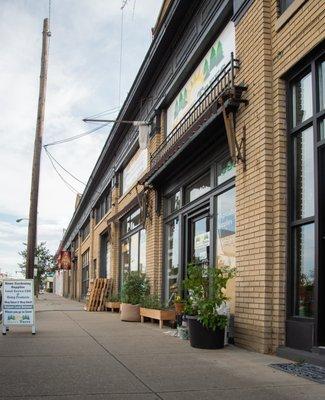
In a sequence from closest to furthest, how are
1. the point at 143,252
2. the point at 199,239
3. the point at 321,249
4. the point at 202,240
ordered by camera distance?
the point at 321,249 < the point at 202,240 < the point at 199,239 < the point at 143,252

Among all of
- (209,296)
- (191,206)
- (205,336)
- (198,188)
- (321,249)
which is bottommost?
(205,336)

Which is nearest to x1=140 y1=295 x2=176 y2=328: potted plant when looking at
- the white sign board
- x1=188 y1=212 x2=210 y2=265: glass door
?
x1=188 y1=212 x2=210 y2=265: glass door

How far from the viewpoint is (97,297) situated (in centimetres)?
1998

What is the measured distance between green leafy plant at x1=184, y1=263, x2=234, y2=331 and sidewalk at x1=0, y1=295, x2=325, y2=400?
18.8 inches

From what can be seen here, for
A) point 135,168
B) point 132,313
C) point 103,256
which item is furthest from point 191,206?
point 103,256

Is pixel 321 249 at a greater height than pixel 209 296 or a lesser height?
greater

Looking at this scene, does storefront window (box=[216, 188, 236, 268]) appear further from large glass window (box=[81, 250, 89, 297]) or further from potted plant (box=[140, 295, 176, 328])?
large glass window (box=[81, 250, 89, 297])

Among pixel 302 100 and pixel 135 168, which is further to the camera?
pixel 135 168

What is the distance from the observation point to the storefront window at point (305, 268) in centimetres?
675

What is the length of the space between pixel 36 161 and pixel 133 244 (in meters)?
4.31

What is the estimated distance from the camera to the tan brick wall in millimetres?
7188

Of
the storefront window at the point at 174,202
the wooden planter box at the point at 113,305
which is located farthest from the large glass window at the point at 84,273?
the storefront window at the point at 174,202

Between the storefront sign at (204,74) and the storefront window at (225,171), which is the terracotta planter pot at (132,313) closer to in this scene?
the storefront sign at (204,74)

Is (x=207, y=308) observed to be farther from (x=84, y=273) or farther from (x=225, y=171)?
(x=84, y=273)
